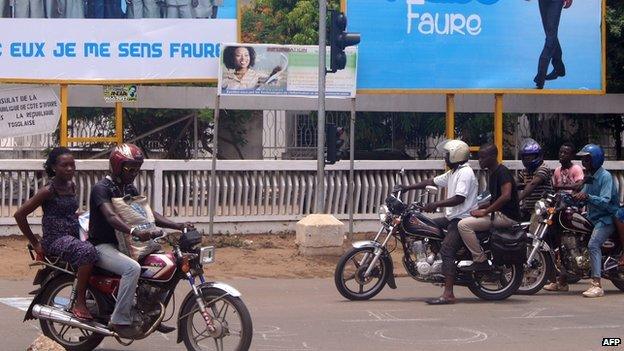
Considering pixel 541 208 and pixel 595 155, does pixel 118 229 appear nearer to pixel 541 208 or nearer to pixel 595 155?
pixel 541 208

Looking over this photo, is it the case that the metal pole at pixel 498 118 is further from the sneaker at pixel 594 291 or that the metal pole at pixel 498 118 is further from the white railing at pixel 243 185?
the sneaker at pixel 594 291

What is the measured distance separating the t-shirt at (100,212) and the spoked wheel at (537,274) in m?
5.34

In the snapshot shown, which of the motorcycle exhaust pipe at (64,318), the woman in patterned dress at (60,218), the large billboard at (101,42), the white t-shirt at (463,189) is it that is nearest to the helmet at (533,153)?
the white t-shirt at (463,189)

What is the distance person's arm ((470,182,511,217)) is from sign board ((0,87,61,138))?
7.20 metres

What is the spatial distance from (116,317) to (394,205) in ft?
13.0

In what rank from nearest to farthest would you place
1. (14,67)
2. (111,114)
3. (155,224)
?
A: (155,224) → (14,67) → (111,114)

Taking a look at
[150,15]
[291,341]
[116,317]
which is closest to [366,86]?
[150,15]

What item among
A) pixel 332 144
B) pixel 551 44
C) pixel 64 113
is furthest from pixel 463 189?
pixel 64 113

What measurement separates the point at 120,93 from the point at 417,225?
6199 mm

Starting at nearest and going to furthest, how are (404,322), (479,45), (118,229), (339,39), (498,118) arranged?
(118,229)
(404,322)
(339,39)
(479,45)
(498,118)

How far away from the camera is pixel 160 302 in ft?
25.2

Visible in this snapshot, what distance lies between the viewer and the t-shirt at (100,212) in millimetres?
7695

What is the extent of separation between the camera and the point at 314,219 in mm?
13742

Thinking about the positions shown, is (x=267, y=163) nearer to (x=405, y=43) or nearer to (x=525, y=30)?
(x=405, y=43)
